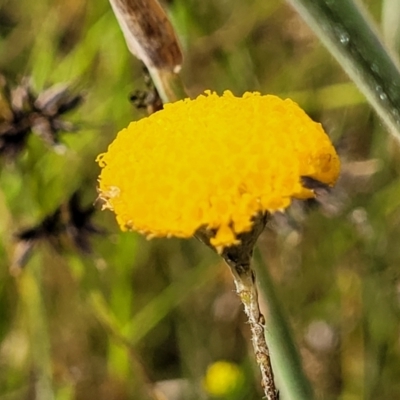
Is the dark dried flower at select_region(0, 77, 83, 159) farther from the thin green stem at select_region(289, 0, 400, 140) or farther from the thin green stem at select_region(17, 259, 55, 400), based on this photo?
the thin green stem at select_region(289, 0, 400, 140)

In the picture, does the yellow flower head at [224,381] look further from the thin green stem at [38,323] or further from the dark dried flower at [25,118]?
the dark dried flower at [25,118]

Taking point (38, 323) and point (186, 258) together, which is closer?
point (38, 323)

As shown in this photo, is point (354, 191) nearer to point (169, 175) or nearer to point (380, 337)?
point (380, 337)

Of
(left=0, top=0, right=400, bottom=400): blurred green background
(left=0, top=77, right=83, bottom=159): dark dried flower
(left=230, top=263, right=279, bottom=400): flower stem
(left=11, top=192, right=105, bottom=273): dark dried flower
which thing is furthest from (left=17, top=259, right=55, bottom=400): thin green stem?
(left=230, top=263, right=279, bottom=400): flower stem

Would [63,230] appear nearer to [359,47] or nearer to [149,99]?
[149,99]

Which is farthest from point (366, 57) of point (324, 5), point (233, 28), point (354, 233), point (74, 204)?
point (233, 28)

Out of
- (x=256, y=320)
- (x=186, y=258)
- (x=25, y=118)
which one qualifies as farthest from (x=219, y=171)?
(x=186, y=258)

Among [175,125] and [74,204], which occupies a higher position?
[175,125]
